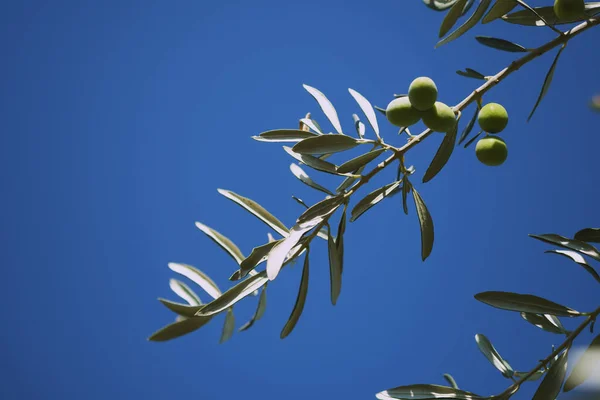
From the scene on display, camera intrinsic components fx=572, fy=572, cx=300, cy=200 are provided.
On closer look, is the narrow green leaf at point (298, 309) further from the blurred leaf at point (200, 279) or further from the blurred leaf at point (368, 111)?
the blurred leaf at point (368, 111)

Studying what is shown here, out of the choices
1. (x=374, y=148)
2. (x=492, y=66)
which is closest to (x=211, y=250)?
(x=492, y=66)

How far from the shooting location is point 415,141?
0.89 metres

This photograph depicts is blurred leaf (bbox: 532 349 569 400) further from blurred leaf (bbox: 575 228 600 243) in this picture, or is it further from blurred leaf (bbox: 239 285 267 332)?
blurred leaf (bbox: 239 285 267 332)

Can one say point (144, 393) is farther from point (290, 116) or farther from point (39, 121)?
point (290, 116)

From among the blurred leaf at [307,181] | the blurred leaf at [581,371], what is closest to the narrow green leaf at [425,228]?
the blurred leaf at [307,181]

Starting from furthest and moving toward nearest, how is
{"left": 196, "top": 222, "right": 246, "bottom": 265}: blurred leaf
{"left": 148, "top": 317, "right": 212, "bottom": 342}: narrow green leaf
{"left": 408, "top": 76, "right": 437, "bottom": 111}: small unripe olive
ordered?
{"left": 196, "top": 222, "right": 246, "bottom": 265}: blurred leaf → {"left": 408, "top": 76, "right": 437, "bottom": 111}: small unripe olive → {"left": 148, "top": 317, "right": 212, "bottom": 342}: narrow green leaf

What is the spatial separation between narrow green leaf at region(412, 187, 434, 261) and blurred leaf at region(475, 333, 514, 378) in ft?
1.02

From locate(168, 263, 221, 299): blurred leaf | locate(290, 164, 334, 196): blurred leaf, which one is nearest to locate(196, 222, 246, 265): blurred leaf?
locate(168, 263, 221, 299): blurred leaf

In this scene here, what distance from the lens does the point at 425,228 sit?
96cm

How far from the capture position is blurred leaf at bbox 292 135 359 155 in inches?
36.5

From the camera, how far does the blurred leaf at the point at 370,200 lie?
0.92m

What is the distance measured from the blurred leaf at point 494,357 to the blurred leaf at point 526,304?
0.18 meters

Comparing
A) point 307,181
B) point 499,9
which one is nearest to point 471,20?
point 499,9

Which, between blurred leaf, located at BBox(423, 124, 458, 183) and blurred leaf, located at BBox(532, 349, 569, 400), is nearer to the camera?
blurred leaf, located at BBox(532, 349, 569, 400)
